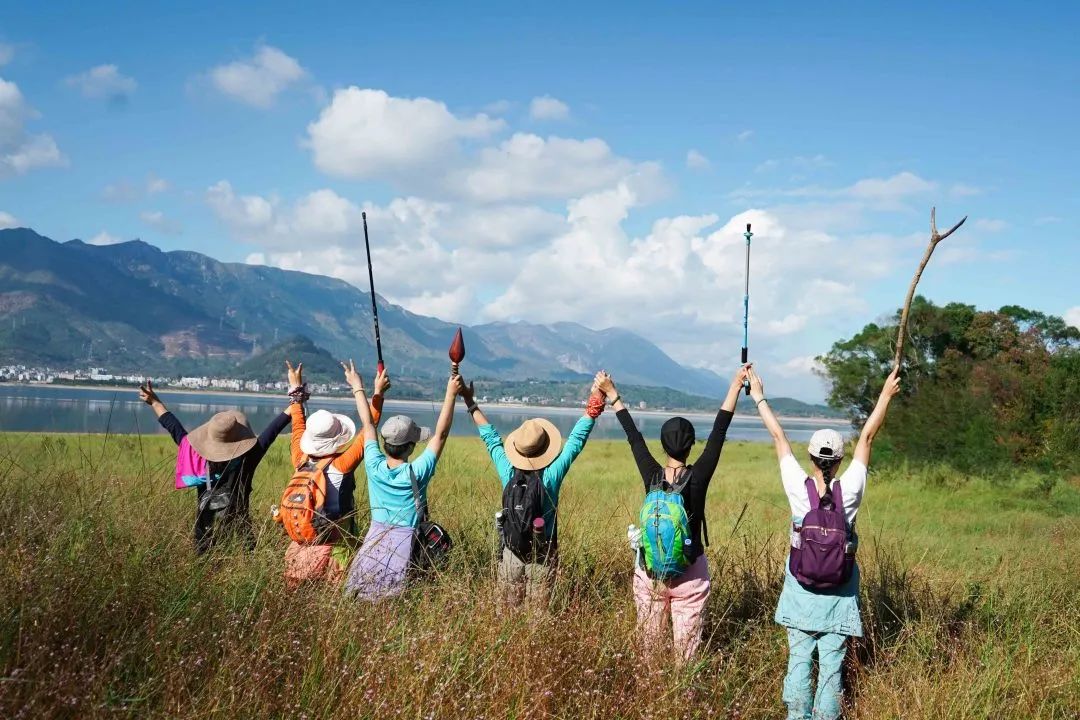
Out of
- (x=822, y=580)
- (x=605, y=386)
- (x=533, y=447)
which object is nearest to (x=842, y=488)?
(x=822, y=580)

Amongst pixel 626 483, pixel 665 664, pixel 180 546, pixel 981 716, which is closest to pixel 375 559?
pixel 180 546

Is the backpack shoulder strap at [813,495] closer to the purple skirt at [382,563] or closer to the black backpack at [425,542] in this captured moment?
the black backpack at [425,542]

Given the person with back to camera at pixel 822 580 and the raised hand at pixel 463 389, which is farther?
the raised hand at pixel 463 389

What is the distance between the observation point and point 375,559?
4555mm

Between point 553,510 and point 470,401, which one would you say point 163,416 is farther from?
point 553,510

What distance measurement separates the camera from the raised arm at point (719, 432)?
443cm

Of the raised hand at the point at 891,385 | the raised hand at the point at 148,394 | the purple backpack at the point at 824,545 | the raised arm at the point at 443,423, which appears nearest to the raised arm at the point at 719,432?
the purple backpack at the point at 824,545

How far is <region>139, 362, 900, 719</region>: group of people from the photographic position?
13.8 feet

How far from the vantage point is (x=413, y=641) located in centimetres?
346

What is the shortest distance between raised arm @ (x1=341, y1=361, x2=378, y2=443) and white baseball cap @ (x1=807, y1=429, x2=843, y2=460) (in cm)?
260

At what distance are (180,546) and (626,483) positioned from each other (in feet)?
43.0

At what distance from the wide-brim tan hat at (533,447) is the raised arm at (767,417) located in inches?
49.0

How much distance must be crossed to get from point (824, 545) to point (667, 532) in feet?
2.63

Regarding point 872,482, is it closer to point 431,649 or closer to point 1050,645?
point 1050,645
